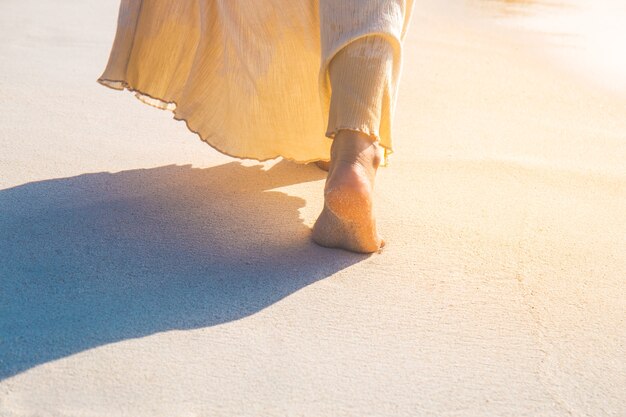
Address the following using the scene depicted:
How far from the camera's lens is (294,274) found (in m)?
2.06

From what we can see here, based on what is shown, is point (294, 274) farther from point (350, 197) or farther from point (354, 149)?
point (354, 149)

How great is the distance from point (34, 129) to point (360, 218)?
4.56 ft

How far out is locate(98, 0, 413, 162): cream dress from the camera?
2.13 m

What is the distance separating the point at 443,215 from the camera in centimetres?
249

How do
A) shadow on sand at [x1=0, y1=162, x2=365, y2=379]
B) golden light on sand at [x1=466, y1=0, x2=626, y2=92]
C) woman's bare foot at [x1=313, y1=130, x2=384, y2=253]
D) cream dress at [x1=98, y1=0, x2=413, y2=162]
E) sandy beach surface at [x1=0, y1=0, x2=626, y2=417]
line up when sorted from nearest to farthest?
sandy beach surface at [x1=0, y1=0, x2=626, y2=417]
shadow on sand at [x1=0, y1=162, x2=365, y2=379]
woman's bare foot at [x1=313, y1=130, x2=384, y2=253]
cream dress at [x1=98, y1=0, x2=413, y2=162]
golden light on sand at [x1=466, y1=0, x2=626, y2=92]

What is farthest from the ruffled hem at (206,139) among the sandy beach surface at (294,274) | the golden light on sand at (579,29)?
the golden light on sand at (579,29)

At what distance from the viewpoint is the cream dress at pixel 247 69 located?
2.13 metres

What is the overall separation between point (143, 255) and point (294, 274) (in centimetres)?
36

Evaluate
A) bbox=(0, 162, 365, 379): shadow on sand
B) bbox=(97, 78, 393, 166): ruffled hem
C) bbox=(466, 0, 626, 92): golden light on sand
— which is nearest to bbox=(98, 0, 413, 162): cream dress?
bbox=(97, 78, 393, 166): ruffled hem

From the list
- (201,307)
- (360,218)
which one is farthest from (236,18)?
(201,307)

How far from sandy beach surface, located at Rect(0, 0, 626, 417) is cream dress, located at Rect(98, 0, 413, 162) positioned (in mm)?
216

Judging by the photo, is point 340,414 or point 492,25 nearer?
point 340,414

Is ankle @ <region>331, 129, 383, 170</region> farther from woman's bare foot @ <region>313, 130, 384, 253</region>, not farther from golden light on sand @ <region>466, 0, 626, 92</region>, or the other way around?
golden light on sand @ <region>466, 0, 626, 92</region>

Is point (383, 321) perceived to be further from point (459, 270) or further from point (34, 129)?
point (34, 129)
